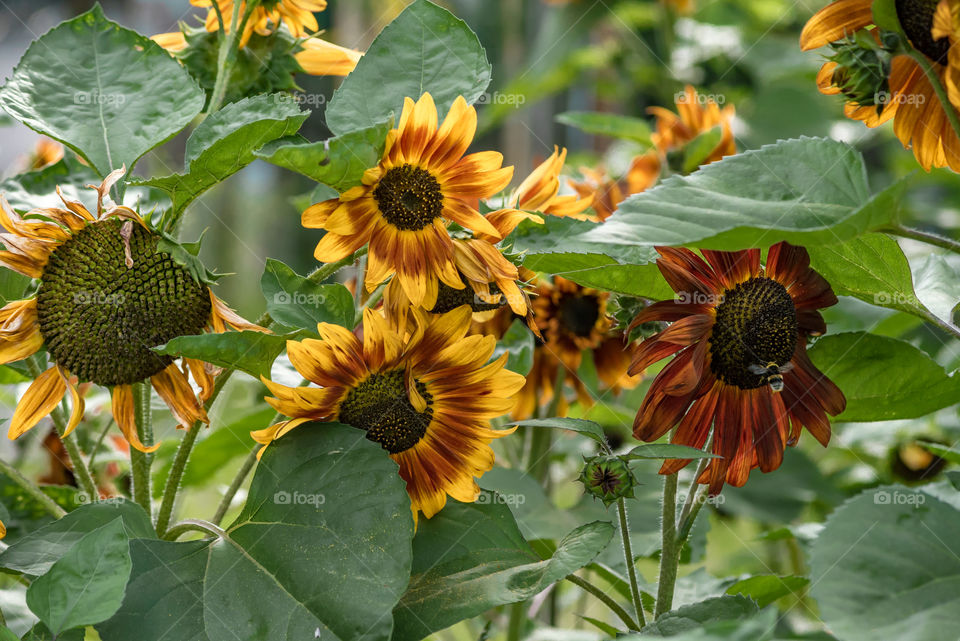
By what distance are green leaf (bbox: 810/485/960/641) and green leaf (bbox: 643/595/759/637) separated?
39mm

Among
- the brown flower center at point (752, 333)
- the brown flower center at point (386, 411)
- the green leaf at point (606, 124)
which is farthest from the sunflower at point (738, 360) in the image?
the green leaf at point (606, 124)

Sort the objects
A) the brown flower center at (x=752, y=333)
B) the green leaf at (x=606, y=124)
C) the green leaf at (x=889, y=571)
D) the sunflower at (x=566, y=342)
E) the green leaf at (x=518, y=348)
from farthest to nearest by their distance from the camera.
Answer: the green leaf at (x=606, y=124) < the sunflower at (x=566, y=342) < the green leaf at (x=518, y=348) < the brown flower center at (x=752, y=333) < the green leaf at (x=889, y=571)

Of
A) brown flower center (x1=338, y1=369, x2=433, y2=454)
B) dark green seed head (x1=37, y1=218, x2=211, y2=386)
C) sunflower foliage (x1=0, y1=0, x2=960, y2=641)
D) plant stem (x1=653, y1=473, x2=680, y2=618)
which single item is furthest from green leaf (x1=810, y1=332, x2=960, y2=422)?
dark green seed head (x1=37, y1=218, x2=211, y2=386)

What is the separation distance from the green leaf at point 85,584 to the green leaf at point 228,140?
0.48 feet

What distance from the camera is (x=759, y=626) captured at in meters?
0.24

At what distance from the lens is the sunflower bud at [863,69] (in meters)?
0.39

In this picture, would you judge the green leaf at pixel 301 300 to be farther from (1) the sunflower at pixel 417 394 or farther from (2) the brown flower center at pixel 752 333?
(2) the brown flower center at pixel 752 333

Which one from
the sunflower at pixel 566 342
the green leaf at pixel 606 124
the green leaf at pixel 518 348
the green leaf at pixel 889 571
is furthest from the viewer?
the green leaf at pixel 606 124

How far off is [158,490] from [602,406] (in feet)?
1.07

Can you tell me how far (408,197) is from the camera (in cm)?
42

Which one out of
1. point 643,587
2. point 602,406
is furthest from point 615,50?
point 643,587

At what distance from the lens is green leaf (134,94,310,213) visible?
385 millimetres

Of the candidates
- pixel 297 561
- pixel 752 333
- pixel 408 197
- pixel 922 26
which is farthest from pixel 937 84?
pixel 297 561

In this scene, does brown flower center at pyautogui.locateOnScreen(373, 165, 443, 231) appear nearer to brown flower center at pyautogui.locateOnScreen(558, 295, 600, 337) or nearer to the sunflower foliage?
the sunflower foliage
